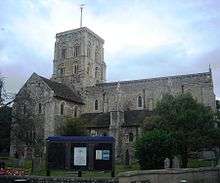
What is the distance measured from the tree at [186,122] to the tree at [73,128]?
1713 cm

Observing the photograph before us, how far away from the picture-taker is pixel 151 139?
2794 centimetres

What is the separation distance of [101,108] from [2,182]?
46127 mm

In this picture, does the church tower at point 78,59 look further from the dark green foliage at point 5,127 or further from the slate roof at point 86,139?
Answer: the slate roof at point 86,139

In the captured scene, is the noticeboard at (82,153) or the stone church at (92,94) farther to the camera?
the stone church at (92,94)

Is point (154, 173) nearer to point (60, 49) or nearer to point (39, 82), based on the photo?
point (39, 82)

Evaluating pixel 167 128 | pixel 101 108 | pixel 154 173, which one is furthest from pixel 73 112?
pixel 154 173

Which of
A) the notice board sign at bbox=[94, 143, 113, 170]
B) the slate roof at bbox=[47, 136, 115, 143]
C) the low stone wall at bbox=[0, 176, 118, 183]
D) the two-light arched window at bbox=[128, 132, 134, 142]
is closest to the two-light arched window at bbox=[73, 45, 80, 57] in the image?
the two-light arched window at bbox=[128, 132, 134, 142]

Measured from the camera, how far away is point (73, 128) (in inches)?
2335

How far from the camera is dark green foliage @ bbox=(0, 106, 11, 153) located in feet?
164

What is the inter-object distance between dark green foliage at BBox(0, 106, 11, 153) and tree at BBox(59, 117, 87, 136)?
833 centimetres

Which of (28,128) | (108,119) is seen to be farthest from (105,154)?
(108,119)

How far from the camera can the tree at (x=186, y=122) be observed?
4109cm

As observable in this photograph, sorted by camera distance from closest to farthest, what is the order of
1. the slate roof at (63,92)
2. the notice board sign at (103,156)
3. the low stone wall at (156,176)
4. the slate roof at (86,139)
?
the low stone wall at (156,176), the notice board sign at (103,156), the slate roof at (86,139), the slate roof at (63,92)

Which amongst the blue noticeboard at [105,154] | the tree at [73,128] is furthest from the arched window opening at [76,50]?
the blue noticeboard at [105,154]
